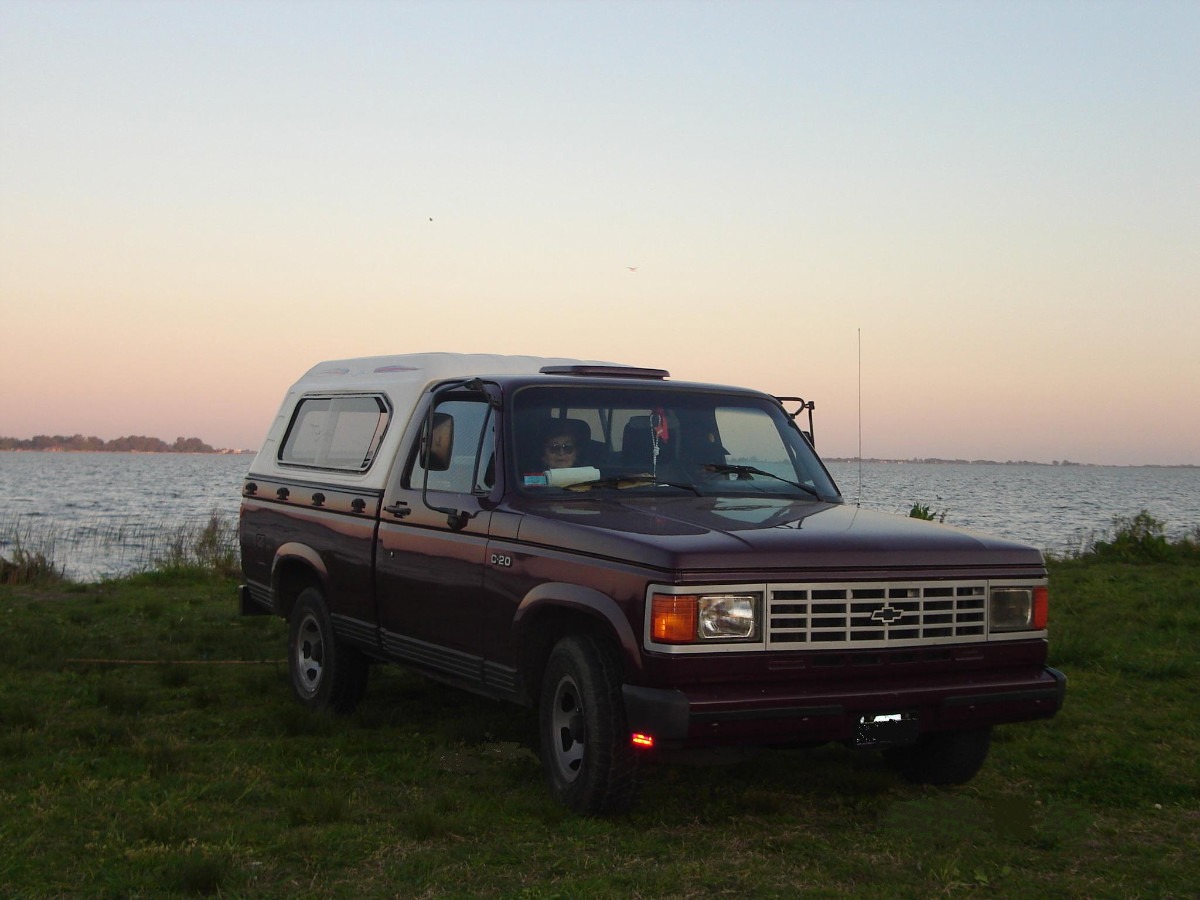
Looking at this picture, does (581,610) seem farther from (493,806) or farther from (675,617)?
(493,806)

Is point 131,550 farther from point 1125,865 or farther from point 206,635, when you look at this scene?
point 1125,865

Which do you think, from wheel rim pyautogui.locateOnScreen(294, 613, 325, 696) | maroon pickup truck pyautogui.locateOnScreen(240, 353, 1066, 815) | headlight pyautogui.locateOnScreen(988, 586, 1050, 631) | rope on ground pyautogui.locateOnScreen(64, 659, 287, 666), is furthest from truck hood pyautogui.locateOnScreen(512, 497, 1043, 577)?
rope on ground pyautogui.locateOnScreen(64, 659, 287, 666)

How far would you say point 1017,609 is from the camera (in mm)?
5828

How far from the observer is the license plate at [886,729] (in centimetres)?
532

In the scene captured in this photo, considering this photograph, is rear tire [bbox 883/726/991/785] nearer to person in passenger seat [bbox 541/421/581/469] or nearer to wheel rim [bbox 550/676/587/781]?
wheel rim [bbox 550/676/587/781]

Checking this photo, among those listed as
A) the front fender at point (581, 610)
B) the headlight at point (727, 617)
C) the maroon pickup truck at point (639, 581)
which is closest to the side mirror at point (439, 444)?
the maroon pickup truck at point (639, 581)

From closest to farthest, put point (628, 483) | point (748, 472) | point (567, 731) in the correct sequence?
point (567, 731)
point (628, 483)
point (748, 472)

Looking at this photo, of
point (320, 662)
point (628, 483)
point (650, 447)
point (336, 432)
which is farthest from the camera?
point (336, 432)

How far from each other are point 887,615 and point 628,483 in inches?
63.9

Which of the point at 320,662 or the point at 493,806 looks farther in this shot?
the point at 320,662

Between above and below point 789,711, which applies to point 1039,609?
above

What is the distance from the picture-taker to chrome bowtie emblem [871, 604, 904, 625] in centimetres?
541

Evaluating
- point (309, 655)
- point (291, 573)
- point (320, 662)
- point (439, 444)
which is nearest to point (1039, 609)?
point (439, 444)

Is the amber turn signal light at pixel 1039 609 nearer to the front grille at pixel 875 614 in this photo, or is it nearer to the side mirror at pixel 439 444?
the front grille at pixel 875 614
